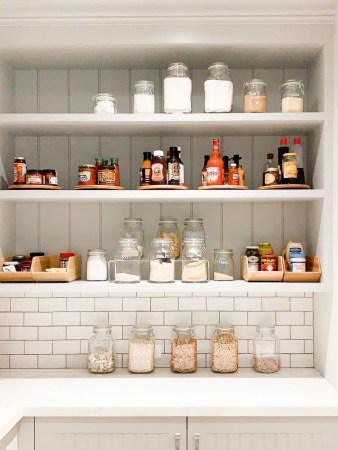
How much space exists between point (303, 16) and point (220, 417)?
1809 mm

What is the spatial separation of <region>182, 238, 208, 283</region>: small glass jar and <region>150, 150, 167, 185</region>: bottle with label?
325mm

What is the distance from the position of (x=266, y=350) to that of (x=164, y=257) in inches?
28.9

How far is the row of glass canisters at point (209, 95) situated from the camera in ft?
7.67

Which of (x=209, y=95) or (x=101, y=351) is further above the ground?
(x=209, y=95)

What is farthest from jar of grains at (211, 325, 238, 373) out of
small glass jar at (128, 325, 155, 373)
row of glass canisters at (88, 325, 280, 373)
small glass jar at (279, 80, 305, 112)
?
small glass jar at (279, 80, 305, 112)

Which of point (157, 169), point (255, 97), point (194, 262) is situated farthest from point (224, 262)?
point (255, 97)

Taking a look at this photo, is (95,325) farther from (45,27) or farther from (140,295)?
(45,27)

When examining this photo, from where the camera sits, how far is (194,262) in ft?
7.85

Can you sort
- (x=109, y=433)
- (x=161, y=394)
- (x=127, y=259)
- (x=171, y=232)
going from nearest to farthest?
(x=109, y=433) → (x=161, y=394) → (x=127, y=259) → (x=171, y=232)

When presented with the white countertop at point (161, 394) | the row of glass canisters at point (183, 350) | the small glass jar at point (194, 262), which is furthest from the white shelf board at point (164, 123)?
the white countertop at point (161, 394)

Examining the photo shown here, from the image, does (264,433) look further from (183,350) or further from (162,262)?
(162,262)

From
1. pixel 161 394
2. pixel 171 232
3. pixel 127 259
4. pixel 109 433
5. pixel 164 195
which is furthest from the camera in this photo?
pixel 171 232

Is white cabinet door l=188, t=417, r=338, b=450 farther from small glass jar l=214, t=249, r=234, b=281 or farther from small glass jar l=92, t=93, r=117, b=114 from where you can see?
small glass jar l=92, t=93, r=117, b=114

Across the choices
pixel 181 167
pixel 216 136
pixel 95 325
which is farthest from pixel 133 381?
pixel 216 136
